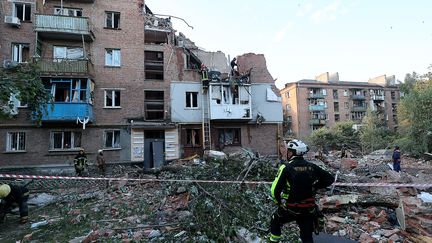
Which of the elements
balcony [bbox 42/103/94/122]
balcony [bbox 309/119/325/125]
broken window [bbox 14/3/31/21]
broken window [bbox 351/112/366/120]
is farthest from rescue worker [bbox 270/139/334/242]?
broken window [bbox 351/112/366/120]

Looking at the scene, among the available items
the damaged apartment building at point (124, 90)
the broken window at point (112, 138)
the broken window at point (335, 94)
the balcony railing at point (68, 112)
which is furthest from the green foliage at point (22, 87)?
the broken window at point (335, 94)

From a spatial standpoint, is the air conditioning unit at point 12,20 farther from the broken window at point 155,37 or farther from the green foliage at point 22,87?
the green foliage at point 22,87

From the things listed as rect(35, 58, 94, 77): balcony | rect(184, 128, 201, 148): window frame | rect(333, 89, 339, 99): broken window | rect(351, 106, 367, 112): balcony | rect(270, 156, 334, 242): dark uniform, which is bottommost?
rect(270, 156, 334, 242): dark uniform

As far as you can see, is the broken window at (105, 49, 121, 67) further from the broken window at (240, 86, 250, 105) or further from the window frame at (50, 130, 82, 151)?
the broken window at (240, 86, 250, 105)

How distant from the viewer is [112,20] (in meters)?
20.8

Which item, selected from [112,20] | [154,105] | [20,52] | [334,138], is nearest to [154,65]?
[154,105]

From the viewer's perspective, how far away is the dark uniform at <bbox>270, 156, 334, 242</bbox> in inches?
154

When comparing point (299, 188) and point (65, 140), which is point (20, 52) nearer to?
point (65, 140)

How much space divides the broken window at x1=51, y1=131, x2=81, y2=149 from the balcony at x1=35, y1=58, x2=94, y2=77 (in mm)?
3923

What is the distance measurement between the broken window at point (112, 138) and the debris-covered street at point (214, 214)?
29.5 ft

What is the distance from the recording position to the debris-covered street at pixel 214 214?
18.5 feet

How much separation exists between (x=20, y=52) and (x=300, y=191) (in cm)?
2131

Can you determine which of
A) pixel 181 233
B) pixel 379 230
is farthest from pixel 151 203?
pixel 379 230

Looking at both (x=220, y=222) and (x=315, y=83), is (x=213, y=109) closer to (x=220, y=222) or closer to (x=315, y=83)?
(x=220, y=222)
